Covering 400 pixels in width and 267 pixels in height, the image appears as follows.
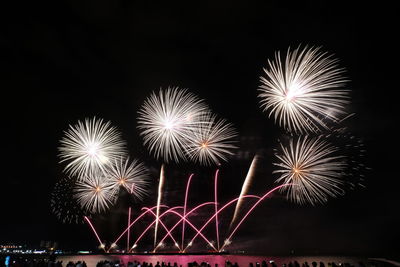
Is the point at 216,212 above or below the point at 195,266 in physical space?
above

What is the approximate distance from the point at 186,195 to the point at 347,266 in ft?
95.3

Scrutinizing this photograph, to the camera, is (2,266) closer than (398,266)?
Yes

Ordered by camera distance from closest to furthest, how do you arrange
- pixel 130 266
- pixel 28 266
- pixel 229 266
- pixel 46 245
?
pixel 229 266 → pixel 130 266 → pixel 28 266 → pixel 46 245

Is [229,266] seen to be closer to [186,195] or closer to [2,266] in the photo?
[2,266]

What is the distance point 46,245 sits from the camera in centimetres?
6450

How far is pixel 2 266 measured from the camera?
25344mm

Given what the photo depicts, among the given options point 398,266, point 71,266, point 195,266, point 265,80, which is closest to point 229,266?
point 195,266

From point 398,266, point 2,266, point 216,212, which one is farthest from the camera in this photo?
point 216,212

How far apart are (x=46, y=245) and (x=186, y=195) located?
3811cm

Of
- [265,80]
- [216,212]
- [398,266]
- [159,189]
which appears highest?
[265,80]

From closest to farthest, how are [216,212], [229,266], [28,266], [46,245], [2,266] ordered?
[229,266], [28,266], [2,266], [216,212], [46,245]

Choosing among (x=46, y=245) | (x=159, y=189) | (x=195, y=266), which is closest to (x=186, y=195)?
(x=159, y=189)

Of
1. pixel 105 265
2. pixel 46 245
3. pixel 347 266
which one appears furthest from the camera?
pixel 46 245

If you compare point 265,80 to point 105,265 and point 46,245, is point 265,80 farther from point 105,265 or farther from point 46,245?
point 46,245
